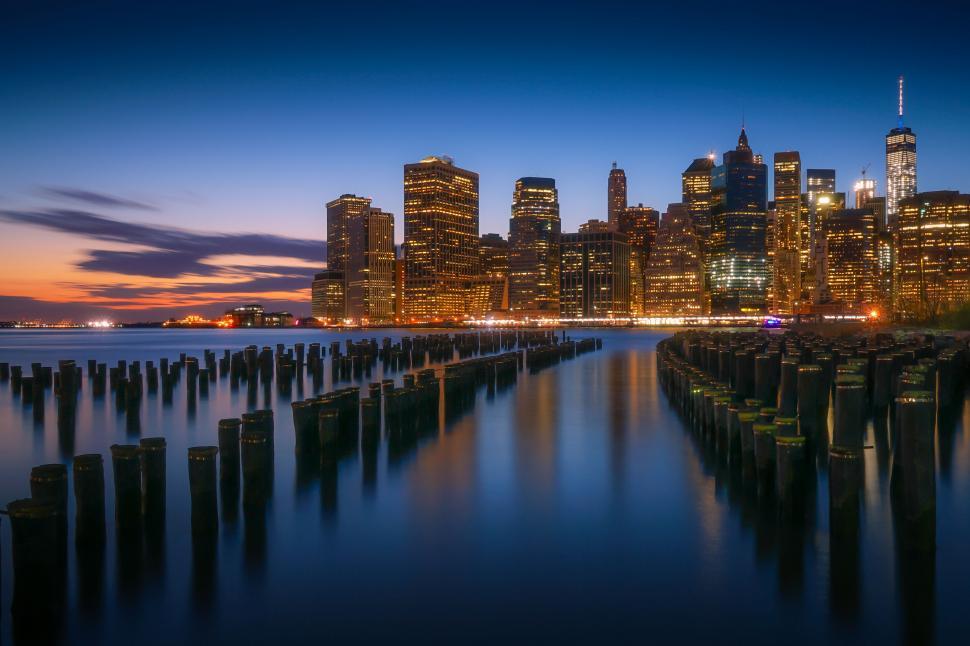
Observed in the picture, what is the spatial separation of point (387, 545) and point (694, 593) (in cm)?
390

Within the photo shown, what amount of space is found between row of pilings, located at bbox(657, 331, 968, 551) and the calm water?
47 cm

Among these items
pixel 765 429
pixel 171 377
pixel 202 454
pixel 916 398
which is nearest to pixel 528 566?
pixel 765 429

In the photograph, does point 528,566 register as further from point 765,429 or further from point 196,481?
point 196,481

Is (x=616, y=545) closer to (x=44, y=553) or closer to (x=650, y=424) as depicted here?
(x=44, y=553)

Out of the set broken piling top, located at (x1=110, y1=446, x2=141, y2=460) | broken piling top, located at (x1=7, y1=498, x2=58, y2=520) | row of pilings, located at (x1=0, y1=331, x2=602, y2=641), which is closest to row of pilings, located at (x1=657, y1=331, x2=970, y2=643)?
row of pilings, located at (x1=0, y1=331, x2=602, y2=641)

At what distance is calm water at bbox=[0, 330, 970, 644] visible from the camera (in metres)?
6.79

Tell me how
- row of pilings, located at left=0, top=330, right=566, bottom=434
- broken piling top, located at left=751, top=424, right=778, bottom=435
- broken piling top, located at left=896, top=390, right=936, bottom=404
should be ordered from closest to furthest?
broken piling top, located at left=896, top=390, right=936, bottom=404
broken piling top, located at left=751, top=424, right=778, bottom=435
row of pilings, located at left=0, top=330, right=566, bottom=434

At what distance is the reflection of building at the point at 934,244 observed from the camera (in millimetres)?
120938

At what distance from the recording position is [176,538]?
8828 millimetres

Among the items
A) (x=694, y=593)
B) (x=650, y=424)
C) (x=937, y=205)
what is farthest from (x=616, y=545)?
(x=937, y=205)

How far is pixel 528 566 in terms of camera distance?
830 centimetres

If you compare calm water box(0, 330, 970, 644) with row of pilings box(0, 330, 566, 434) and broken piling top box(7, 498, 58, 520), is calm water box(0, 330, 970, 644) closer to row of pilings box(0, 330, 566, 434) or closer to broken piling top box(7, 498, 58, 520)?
broken piling top box(7, 498, 58, 520)

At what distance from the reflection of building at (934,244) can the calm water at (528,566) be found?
126852 mm

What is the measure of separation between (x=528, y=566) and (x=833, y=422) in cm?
1000
